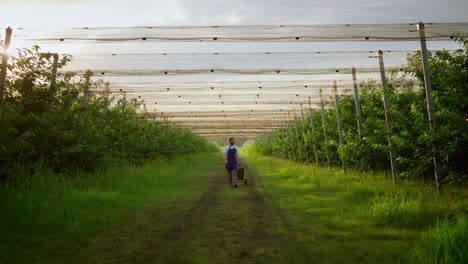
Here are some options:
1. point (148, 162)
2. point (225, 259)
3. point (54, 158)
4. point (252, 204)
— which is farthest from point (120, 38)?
point (148, 162)

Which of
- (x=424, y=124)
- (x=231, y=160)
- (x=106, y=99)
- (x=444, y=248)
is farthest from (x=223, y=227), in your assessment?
(x=106, y=99)

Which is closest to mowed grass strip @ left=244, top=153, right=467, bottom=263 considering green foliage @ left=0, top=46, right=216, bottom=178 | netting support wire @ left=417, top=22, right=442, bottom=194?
netting support wire @ left=417, top=22, right=442, bottom=194

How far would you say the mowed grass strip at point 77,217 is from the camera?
481 centimetres

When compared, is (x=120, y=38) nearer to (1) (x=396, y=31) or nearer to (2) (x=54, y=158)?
(2) (x=54, y=158)

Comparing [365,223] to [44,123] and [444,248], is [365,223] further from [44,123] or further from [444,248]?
[44,123]

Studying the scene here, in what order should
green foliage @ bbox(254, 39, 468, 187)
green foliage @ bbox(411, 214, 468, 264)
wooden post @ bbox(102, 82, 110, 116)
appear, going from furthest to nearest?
wooden post @ bbox(102, 82, 110, 116), green foliage @ bbox(254, 39, 468, 187), green foliage @ bbox(411, 214, 468, 264)

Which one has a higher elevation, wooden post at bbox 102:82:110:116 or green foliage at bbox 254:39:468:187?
wooden post at bbox 102:82:110:116

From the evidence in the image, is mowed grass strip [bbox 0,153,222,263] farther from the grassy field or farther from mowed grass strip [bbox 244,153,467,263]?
mowed grass strip [bbox 244,153,467,263]

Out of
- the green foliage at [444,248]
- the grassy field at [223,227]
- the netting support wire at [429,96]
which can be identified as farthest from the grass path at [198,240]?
the netting support wire at [429,96]

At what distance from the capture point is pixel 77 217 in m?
6.76

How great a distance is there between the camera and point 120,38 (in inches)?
380

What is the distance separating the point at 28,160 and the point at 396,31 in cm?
1133

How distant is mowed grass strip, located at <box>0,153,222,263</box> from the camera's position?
4.81 metres

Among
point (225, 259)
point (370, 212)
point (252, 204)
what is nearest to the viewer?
point (225, 259)
